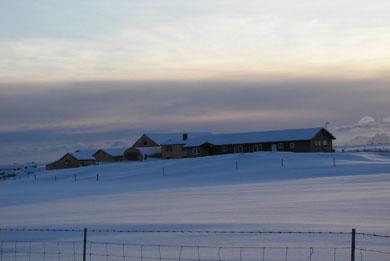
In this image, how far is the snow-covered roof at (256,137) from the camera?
87.5 meters

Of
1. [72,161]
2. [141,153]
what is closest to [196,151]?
[141,153]

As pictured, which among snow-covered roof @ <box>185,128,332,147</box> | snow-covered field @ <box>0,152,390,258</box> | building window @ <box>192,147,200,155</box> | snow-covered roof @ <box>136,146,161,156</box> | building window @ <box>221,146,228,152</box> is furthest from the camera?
snow-covered roof @ <box>136,146,161,156</box>

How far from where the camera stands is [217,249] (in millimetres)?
15164

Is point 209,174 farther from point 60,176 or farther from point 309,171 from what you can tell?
point 60,176

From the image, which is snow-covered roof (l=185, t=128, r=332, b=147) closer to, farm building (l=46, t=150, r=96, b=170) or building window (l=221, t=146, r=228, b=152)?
building window (l=221, t=146, r=228, b=152)

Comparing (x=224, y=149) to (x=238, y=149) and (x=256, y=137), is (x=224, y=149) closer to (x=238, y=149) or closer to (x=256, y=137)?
(x=238, y=149)

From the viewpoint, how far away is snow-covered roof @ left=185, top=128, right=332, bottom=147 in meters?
87.5

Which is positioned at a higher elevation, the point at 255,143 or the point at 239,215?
the point at 255,143

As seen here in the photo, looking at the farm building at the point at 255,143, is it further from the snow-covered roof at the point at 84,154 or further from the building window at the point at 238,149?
the snow-covered roof at the point at 84,154

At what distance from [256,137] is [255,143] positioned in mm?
1766

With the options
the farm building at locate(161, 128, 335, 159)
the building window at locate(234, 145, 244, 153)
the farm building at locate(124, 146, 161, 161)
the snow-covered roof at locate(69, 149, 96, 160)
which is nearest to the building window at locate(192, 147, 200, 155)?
the farm building at locate(161, 128, 335, 159)

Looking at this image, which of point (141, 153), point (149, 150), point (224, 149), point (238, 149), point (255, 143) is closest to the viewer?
point (255, 143)

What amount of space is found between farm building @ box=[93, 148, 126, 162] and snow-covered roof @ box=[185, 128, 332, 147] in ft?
41.8

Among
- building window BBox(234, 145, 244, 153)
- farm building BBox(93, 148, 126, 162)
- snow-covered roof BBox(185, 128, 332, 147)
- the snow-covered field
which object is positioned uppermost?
snow-covered roof BBox(185, 128, 332, 147)
